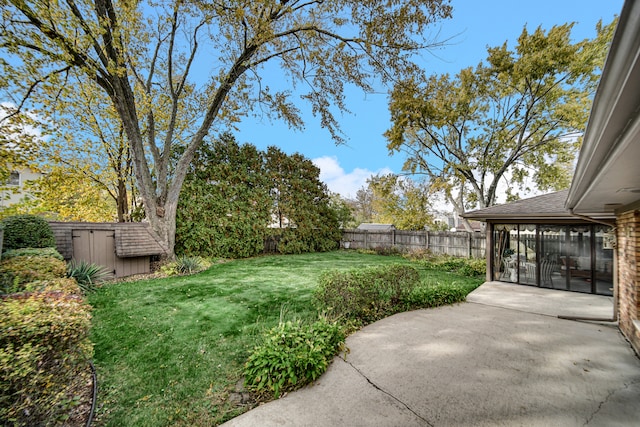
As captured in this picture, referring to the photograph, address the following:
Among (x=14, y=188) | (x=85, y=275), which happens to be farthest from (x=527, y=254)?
(x=14, y=188)

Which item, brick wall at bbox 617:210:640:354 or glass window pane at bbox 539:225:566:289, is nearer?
brick wall at bbox 617:210:640:354

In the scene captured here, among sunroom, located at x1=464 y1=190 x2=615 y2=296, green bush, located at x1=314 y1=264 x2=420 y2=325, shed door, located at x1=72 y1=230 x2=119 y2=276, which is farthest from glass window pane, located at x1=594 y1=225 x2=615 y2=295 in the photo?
shed door, located at x1=72 y1=230 x2=119 y2=276

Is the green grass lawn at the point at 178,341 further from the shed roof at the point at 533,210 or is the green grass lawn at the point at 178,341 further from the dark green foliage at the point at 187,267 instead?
the shed roof at the point at 533,210

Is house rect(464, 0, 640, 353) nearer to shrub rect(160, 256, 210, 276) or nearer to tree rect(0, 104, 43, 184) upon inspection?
shrub rect(160, 256, 210, 276)

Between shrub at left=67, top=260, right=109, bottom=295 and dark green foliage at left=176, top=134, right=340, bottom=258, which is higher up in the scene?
dark green foliage at left=176, top=134, right=340, bottom=258

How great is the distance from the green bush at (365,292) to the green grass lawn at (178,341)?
52 centimetres

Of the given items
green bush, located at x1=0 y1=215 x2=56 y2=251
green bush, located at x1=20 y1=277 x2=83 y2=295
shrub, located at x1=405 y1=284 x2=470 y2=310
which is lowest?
shrub, located at x1=405 y1=284 x2=470 y2=310

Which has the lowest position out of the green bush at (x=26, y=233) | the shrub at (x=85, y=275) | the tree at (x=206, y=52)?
the shrub at (x=85, y=275)

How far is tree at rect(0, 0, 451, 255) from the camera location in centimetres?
654

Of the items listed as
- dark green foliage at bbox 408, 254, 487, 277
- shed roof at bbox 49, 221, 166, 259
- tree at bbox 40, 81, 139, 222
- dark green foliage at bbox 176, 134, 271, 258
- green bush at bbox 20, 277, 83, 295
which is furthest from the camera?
dark green foliage at bbox 176, 134, 271, 258

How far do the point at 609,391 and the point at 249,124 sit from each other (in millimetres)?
12031

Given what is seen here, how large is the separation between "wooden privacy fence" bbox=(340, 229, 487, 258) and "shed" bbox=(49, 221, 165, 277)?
Result: 10.9 m

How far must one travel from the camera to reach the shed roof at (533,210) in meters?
6.70

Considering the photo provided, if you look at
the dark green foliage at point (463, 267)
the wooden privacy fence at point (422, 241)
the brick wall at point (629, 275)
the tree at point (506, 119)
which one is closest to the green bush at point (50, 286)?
the brick wall at point (629, 275)
